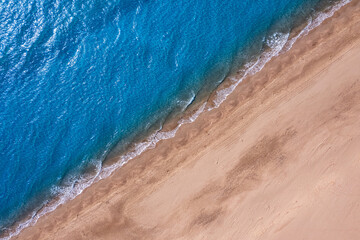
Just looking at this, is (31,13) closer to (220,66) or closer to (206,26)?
(206,26)

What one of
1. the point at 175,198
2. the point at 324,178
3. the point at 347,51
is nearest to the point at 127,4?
the point at 175,198

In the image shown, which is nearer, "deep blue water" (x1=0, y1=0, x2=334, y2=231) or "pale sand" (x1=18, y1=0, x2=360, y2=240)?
"pale sand" (x1=18, y1=0, x2=360, y2=240)

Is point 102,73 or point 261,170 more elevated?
point 102,73

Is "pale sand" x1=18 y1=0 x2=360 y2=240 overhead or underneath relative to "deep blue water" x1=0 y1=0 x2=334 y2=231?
underneath

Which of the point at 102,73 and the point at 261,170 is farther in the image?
the point at 102,73

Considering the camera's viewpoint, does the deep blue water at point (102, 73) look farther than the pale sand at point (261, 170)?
Yes
